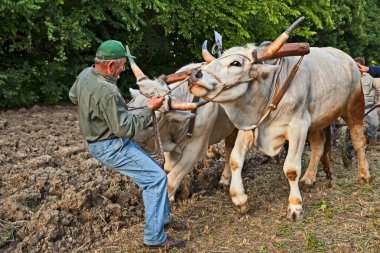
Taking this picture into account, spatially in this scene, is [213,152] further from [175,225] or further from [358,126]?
[175,225]

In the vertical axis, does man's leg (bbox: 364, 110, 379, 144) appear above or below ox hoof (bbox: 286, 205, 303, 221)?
below

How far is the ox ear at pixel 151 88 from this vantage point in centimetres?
532

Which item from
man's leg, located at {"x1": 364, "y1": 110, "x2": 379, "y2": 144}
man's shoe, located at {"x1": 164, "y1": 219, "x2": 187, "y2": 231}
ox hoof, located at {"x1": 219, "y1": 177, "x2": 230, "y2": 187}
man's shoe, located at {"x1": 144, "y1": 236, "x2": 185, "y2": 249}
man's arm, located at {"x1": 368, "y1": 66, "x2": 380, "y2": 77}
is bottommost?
man's leg, located at {"x1": 364, "y1": 110, "x2": 379, "y2": 144}

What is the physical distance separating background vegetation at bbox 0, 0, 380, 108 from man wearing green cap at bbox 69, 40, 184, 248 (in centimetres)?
631

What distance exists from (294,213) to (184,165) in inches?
50.0

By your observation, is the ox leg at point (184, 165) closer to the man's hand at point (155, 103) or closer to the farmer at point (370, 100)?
the man's hand at point (155, 103)

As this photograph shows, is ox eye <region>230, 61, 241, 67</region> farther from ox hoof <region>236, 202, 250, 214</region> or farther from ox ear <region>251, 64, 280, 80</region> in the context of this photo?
ox hoof <region>236, 202, 250, 214</region>

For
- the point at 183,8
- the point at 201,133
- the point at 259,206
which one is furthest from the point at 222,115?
the point at 183,8

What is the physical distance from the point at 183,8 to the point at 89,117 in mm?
8978

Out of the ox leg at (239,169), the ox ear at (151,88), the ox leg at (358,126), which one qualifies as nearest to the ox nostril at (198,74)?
the ox ear at (151,88)

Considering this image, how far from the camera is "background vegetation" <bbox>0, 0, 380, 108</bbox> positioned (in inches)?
455

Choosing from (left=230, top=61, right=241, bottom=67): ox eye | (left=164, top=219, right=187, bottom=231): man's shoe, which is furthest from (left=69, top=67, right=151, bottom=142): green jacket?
(left=164, top=219, right=187, bottom=231): man's shoe

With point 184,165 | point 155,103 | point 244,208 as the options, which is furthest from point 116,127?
point 244,208

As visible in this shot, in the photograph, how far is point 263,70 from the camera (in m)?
5.36
